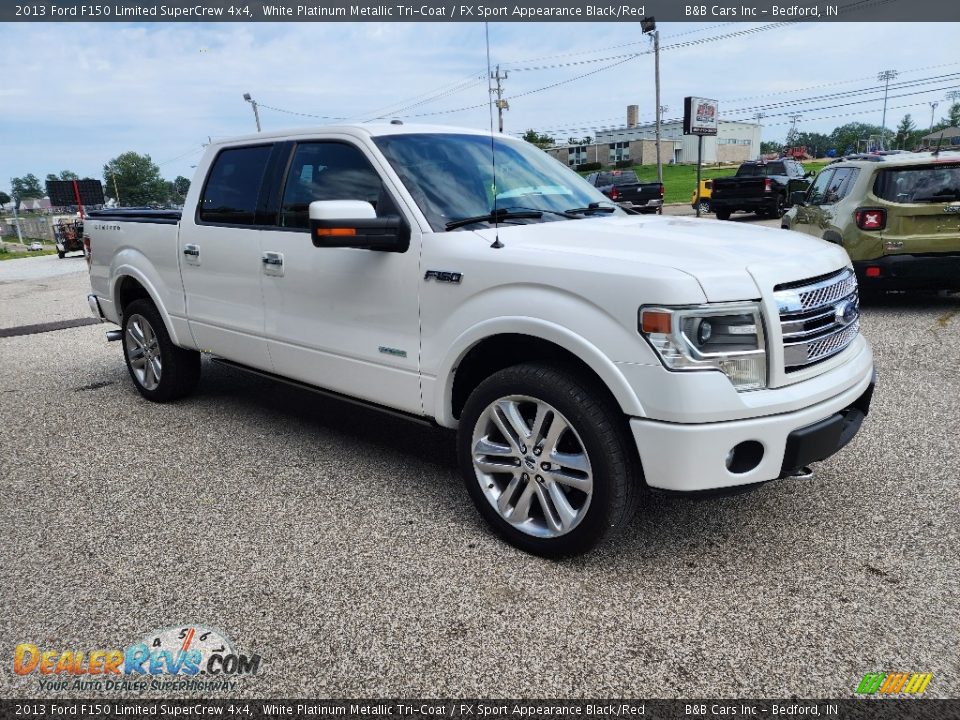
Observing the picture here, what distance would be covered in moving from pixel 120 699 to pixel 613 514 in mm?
1833

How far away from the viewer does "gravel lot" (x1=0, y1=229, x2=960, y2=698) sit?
242cm

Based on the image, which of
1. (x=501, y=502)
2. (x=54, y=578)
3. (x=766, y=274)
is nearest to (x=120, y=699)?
(x=54, y=578)

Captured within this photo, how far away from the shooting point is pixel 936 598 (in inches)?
107

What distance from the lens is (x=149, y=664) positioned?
8.18ft

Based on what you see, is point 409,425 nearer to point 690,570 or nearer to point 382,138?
point 382,138

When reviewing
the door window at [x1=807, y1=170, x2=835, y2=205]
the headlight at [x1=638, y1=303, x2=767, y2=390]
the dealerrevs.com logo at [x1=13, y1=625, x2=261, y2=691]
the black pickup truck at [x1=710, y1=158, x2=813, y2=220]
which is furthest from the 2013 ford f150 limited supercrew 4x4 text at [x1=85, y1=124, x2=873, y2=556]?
the black pickup truck at [x1=710, y1=158, x2=813, y2=220]

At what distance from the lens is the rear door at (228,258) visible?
430 centimetres

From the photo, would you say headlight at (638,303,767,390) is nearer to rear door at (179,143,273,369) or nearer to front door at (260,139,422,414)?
front door at (260,139,422,414)

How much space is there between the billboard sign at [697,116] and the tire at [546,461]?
48.4 feet

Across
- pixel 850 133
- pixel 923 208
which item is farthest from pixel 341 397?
pixel 850 133

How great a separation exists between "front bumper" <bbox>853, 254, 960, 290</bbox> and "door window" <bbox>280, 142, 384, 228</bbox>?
6054 millimetres

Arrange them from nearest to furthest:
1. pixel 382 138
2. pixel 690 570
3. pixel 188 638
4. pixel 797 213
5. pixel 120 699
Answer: pixel 120 699, pixel 188 638, pixel 690 570, pixel 382 138, pixel 797 213

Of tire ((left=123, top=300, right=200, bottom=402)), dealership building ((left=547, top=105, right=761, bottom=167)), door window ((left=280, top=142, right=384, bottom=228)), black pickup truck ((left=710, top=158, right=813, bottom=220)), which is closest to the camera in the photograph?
door window ((left=280, top=142, right=384, bottom=228))

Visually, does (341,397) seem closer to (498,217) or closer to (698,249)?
(498,217)
